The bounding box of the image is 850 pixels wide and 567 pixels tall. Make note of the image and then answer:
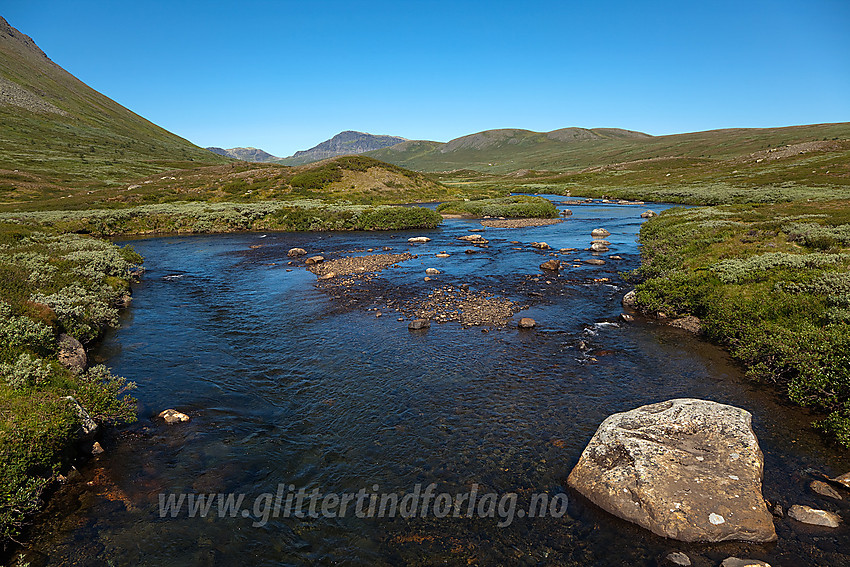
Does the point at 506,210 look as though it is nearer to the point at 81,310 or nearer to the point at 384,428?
the point at 81,310

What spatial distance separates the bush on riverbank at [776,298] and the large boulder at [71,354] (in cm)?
2457

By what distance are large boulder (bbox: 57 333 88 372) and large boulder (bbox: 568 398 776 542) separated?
17.1 meters

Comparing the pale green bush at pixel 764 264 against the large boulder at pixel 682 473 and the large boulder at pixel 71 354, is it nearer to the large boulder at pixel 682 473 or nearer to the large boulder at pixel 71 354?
the large boulder at pixel 682 473

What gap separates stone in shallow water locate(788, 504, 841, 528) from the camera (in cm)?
875

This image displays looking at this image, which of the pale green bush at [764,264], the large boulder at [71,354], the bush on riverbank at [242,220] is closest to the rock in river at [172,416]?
the large boulder at [71,354]

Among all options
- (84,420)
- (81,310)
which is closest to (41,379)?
(84,420)

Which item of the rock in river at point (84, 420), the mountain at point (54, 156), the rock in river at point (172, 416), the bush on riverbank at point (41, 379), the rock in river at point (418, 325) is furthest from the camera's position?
the mountain at point (54, 156)

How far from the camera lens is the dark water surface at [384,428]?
879 cm

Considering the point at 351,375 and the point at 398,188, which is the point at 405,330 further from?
the point at 398,188

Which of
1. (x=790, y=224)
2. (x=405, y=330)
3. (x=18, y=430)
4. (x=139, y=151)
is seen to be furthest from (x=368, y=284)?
(x=139, y=151)

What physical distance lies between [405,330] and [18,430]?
14.5 m

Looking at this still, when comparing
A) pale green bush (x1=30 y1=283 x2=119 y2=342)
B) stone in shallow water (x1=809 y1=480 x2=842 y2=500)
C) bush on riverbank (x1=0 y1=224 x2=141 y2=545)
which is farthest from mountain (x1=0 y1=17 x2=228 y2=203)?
stone in shallow water (x1=809 y1=480 x2=842 y2=500)

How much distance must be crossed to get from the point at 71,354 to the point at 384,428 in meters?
12.6

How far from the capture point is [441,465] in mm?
11367
